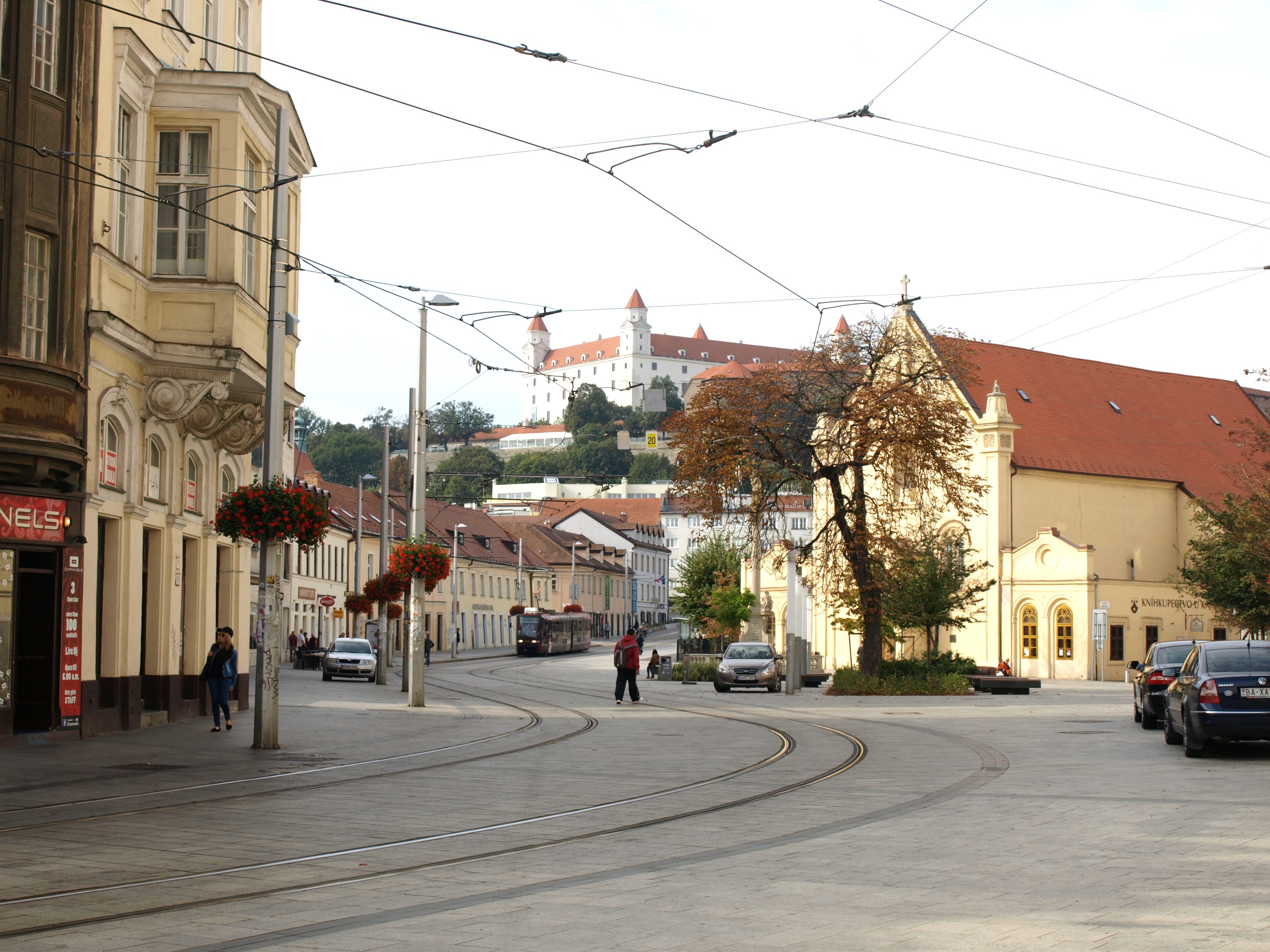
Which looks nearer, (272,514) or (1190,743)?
(1190,743)

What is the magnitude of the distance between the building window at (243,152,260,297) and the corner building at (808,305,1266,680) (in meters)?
33.4

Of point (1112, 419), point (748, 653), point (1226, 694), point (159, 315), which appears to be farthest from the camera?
point (1112, 419)

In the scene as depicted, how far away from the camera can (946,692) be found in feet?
134

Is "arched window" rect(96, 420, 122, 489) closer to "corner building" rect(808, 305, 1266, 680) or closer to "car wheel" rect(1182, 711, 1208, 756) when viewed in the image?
"car wheel" rect(1182, 711, 1208, 756)

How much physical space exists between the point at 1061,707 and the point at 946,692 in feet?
23.0

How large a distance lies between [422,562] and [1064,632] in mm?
37359

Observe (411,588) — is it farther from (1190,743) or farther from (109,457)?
(1190,743)

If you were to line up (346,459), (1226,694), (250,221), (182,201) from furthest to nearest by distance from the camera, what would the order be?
1. (346,459)
2. (250,221)
3. (182,201)
4. (1226,694)

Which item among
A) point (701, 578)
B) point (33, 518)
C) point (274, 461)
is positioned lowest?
point (701, 578)

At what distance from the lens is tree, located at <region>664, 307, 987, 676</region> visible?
39656 mm

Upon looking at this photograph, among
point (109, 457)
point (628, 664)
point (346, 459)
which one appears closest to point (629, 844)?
point (109, 457)

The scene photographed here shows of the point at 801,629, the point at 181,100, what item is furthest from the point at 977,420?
the point at 181,100

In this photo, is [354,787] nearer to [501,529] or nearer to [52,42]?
[52,42]

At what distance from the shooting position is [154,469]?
23656 millimetres
